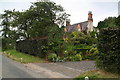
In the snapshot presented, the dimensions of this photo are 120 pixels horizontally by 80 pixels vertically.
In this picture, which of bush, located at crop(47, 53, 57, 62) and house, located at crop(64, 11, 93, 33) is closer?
bush, located at crop(47, 53, 57, 62)

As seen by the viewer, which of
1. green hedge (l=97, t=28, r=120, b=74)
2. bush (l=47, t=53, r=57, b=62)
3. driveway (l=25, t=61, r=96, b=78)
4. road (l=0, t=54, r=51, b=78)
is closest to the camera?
green hedge (l=97, t=28, r=120, b=74)

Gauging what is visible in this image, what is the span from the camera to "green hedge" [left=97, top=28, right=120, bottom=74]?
1017cm

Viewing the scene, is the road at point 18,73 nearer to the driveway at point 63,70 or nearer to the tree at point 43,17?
the driveway at point 63,70

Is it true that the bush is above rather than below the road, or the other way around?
above

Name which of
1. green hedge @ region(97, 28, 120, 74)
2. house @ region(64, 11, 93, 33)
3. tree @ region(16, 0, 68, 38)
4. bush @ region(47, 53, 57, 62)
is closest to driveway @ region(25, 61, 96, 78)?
green hedge @ region(97, 28, 120, 74)

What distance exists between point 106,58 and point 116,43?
117 cm

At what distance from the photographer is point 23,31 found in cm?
3853

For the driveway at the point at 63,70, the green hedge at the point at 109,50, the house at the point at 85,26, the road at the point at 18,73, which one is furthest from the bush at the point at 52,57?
the house at the point at 85,26

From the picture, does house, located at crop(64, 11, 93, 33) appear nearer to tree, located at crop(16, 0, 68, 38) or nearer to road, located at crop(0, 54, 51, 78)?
tree, located at crop(16, 0, 68, 38)

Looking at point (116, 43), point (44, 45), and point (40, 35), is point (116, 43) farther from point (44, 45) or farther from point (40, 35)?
point (40, 35)

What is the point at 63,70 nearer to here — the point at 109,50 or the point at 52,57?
the point at 109,50

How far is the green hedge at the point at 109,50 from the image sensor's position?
10.2m

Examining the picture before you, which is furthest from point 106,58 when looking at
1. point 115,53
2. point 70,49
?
→ point 70,49

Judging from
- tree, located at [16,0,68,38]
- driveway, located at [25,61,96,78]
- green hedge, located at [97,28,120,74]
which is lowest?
driveway, located at [25,61,96,78]
